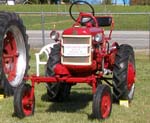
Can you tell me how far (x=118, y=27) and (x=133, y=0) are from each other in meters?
43.3

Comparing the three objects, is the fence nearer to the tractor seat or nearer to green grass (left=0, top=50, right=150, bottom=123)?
green grass (left=0, top=50, right=150, bottom=123)

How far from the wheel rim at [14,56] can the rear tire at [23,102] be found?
2151 millimetres

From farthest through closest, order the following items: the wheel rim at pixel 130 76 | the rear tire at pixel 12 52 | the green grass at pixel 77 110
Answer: the rear tire at pixel 12 52
the wheel rim at pixel 130 76
the green grass at pixel 77 110

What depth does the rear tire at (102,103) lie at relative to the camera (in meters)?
7.82

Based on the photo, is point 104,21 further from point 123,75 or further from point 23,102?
point 23,102

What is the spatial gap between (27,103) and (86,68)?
1.10 m

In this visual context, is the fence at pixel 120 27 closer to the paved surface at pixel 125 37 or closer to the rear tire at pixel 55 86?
the paved surface at pixel 125 37

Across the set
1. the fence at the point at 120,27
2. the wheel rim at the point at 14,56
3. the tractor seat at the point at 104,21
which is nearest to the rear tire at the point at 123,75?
the tractor seat at the point at 104,21

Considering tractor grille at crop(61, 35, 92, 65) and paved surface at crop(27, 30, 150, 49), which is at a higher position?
tractor grille at crop(61, 35, 92, 65)

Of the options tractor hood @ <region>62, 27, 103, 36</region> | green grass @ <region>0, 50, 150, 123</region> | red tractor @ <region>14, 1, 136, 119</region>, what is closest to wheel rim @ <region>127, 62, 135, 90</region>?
red tractor @ <region>14, 1, 136, 119</region>

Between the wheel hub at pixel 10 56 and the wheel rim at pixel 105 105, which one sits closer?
the wheel rim at pixel 105 105

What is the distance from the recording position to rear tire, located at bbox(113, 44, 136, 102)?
900cm

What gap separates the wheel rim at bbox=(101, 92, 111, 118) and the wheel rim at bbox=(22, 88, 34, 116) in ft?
3.89

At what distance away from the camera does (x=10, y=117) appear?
8.34 meters
